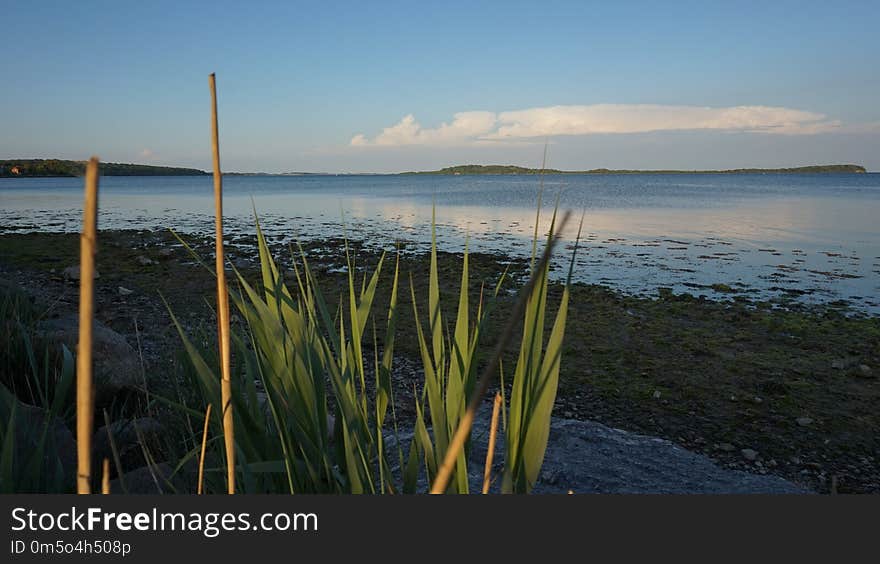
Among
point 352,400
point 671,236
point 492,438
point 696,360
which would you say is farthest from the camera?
point 671,236

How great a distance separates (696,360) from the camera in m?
6.50

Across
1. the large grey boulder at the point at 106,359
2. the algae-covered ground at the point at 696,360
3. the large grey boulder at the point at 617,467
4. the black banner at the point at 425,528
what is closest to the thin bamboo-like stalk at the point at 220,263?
the black banner at the point at 425,528

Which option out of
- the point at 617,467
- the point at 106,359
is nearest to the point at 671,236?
the point at 617,467

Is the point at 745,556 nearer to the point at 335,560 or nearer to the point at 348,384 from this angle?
the point at 335,560

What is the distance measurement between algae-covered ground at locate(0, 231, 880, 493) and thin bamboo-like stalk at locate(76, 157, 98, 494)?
5.36ft

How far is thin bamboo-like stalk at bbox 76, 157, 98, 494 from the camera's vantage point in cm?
35

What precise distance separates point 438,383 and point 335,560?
0.45 metres

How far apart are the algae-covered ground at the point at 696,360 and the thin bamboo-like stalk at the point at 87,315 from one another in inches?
64.3

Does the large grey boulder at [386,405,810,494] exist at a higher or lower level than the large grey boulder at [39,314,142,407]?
lower

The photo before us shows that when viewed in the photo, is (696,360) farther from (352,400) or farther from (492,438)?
(492,438)

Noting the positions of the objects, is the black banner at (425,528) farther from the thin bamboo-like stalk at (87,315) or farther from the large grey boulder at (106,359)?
the large grey boulder at (106,359)

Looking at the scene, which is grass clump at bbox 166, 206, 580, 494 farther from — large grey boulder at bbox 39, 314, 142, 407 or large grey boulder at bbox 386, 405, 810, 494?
large grey boulder at bbox 39, 314, 142, 407

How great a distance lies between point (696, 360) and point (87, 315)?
6.93m

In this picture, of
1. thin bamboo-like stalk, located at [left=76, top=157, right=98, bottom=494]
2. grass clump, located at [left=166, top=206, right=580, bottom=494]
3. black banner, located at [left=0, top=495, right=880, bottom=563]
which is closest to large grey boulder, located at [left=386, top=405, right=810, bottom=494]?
grass clump, located at [left=166, top=206, right=580, bottom=494]
